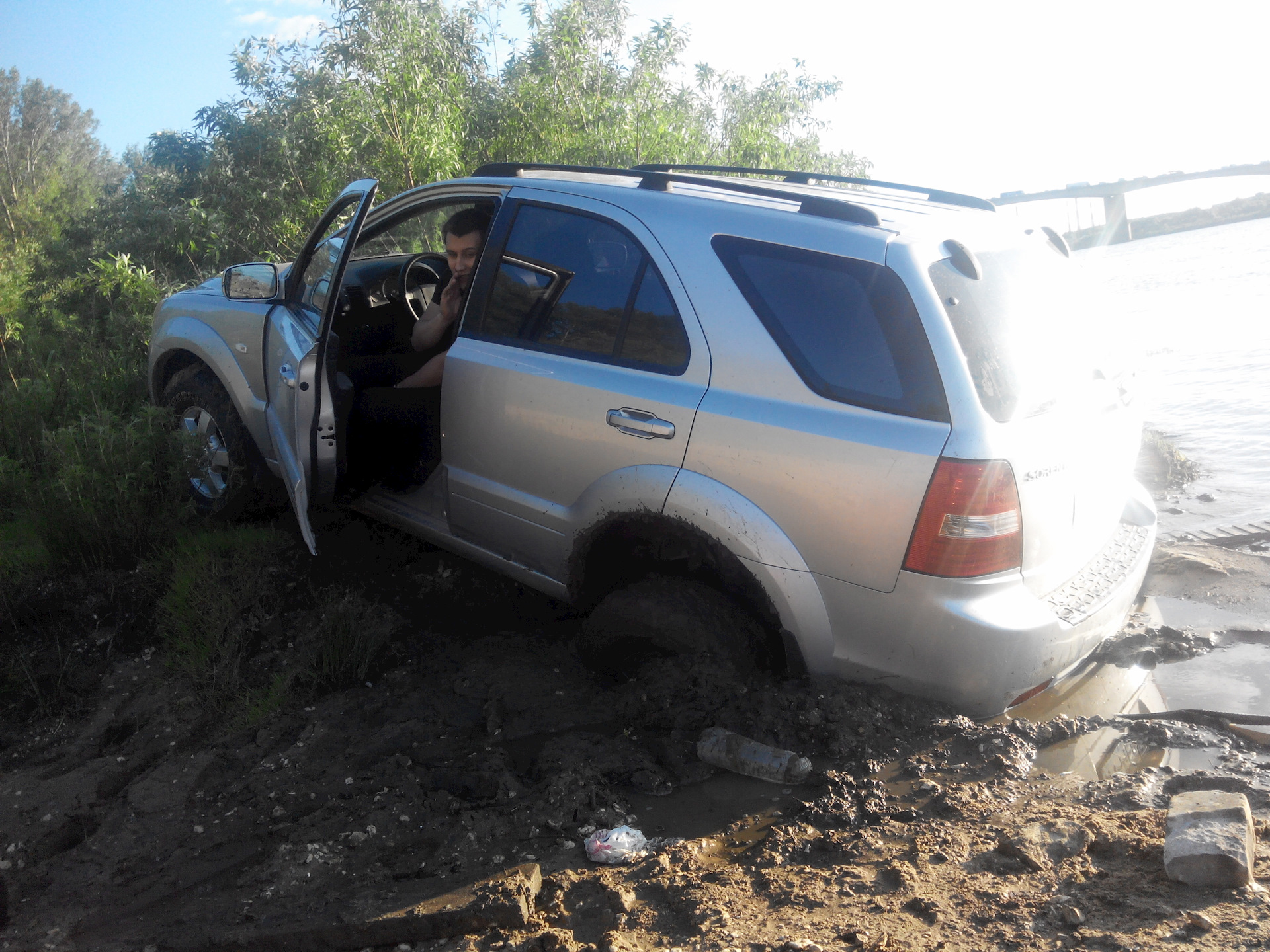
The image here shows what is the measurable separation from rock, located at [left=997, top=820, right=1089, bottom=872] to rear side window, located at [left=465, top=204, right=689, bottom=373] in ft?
5.54

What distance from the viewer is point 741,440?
2730 mm

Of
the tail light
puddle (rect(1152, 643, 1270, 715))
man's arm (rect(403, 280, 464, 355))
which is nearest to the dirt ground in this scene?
puddle (rect(1152, 643, 1270, 715))

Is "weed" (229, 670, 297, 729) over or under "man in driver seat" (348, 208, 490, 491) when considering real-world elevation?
under

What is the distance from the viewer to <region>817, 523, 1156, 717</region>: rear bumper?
2.51 meters

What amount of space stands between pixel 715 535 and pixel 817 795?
84 centimetres

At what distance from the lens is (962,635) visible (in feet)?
8.23

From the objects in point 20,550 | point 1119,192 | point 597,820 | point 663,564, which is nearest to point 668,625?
point 663,564

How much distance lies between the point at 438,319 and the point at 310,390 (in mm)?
1008

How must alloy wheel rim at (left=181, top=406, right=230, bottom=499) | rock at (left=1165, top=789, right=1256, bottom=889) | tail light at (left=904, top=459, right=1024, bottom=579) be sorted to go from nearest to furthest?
rock at (left=1165, top=789, right=1256, bottom=889), tail light at (left=904, top=459, right=1024, bottom=579), alloy wheel rim at (left=181, top=406, right=230, bottom=499)

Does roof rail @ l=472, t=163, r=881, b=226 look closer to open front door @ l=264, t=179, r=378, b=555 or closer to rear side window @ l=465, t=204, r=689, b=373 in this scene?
rear side window @ l=465, t=204, r=689, b=373

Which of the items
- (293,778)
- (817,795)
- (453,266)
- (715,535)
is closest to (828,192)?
(715,535)

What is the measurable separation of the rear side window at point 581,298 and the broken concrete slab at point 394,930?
1.69m

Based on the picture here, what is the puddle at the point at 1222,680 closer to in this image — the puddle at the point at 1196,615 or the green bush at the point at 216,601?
the puddle at the point at 1196,615

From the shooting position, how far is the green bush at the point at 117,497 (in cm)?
454
